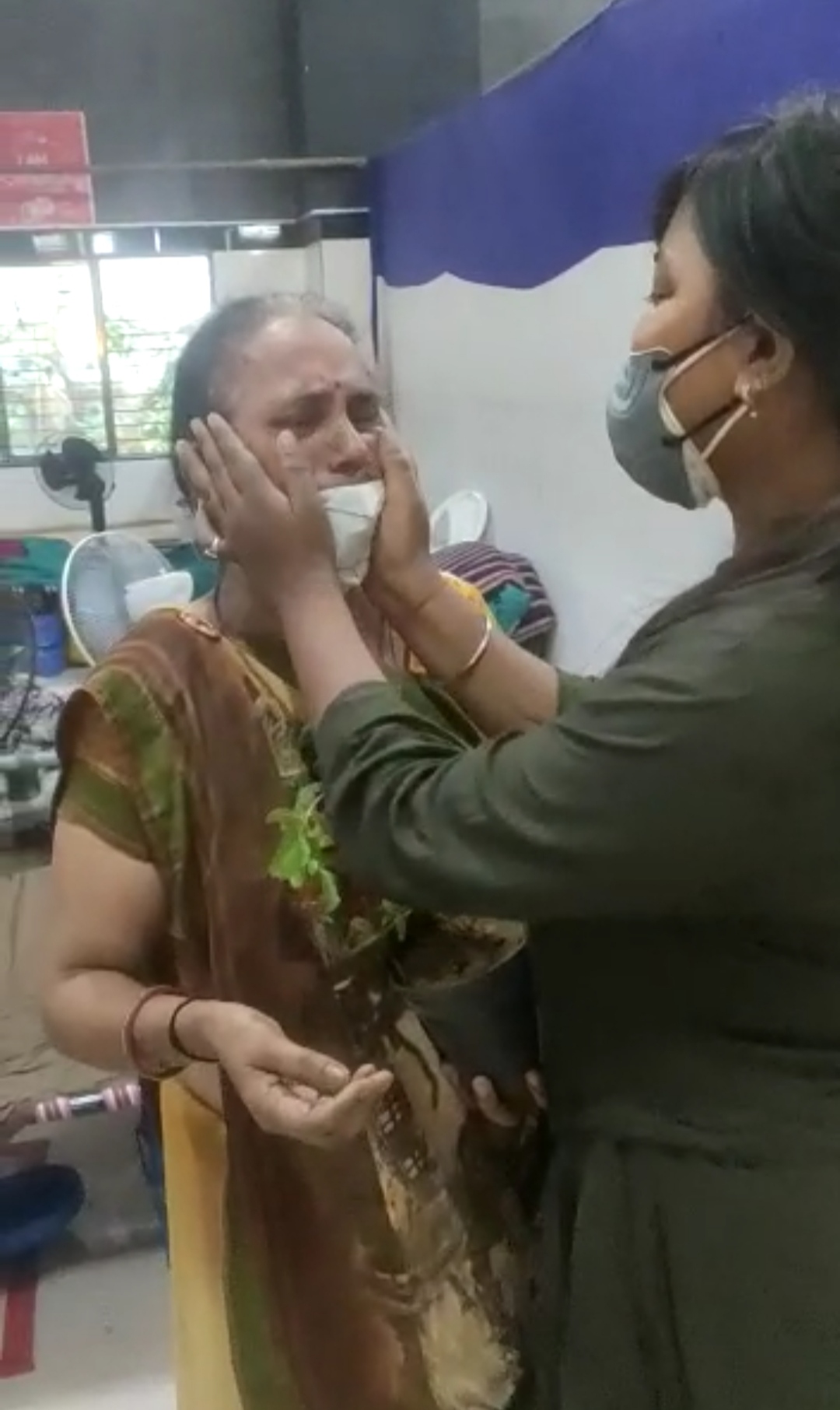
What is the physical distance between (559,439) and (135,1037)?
206 centimetres

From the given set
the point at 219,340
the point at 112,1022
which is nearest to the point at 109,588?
the point at 219,340

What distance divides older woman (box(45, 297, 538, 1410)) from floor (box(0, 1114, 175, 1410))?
1292mm

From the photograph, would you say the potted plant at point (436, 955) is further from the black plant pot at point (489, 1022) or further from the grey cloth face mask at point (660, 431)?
the grey cloth face mask at point (660, 431)

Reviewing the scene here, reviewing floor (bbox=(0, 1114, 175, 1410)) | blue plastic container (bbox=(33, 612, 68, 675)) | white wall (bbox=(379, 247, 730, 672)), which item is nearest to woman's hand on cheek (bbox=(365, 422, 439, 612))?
white wall (bbox=(379, 247, 730, 672))

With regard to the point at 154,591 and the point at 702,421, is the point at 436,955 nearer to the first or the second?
the point at 702,421

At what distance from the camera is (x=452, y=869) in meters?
0.89

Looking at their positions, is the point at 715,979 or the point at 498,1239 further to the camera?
the point at 498,1239

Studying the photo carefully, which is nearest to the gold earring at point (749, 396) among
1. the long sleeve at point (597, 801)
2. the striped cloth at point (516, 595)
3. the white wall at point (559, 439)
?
the long sleeve at point (597, 801)

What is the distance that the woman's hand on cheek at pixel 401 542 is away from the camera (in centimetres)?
111

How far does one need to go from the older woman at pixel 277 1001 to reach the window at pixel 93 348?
2.83 m

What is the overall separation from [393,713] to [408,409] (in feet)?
10.2

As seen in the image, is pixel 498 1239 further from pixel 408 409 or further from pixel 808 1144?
pixel 408 409

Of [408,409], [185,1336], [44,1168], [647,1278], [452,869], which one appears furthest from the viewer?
[408,409]

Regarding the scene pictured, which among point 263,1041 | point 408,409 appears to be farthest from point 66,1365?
point 408,409
